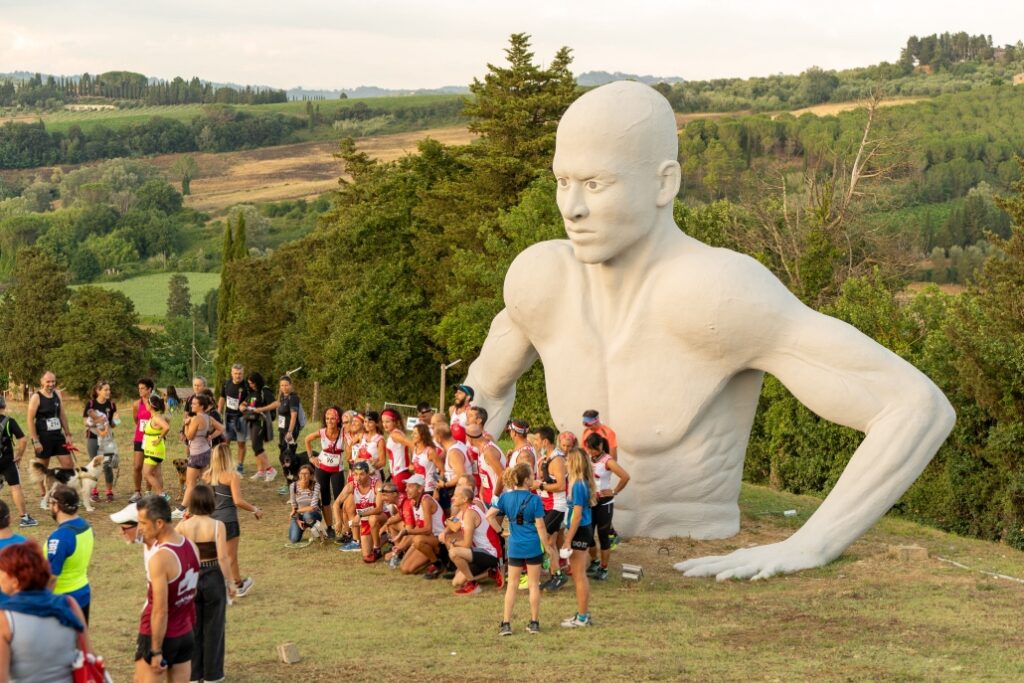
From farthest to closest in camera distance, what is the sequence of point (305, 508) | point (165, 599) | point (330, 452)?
point (330, 452), point (305, 508), point (165, 599)

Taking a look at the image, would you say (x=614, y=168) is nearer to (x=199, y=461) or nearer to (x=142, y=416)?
(x=199, y=461)

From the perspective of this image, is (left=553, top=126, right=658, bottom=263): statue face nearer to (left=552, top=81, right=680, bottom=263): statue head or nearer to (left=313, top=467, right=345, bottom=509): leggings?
(left=552, top=81, right=680, bottom=263): statue head

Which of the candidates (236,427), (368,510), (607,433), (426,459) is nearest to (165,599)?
(426,459)

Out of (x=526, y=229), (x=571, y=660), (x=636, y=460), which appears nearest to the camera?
(x=571, y=660)

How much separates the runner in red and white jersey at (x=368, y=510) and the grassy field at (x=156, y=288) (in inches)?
4117

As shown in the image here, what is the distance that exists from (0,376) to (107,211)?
82.4 m

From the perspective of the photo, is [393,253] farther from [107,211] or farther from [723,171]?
[107,211]

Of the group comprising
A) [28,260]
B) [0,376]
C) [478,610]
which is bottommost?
[0,376]

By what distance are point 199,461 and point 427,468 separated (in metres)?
3.25

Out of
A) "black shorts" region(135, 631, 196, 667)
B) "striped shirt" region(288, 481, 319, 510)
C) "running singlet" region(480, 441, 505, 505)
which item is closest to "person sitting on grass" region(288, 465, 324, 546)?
"striped shirt" region(288, 481, 319, 510)

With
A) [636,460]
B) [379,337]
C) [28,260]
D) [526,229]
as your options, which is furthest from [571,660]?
[28,260]

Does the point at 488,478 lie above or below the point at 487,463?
below

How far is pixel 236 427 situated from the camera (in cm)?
1848

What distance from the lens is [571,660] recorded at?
996 centimetres
